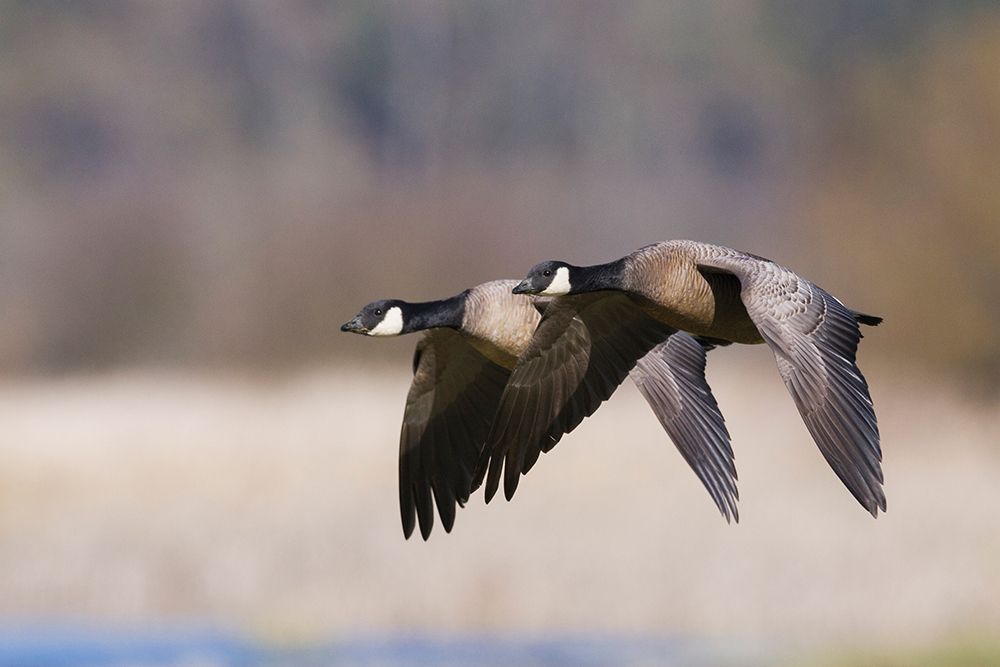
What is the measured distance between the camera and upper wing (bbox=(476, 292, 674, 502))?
910cm

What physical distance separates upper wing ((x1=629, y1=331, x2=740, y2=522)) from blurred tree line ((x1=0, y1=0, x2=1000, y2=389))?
11908 millimetres

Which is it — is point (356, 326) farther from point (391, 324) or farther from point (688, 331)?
point (688, 331)

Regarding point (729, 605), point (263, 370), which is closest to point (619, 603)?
point (729, 605)

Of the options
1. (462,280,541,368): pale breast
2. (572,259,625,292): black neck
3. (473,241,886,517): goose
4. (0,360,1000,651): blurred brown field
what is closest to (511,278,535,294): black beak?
(473,241,886,517): goose

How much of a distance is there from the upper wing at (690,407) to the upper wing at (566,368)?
456mm

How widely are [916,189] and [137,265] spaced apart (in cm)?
1070

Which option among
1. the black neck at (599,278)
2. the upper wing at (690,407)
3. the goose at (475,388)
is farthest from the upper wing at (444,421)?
the black neck at (599,278)

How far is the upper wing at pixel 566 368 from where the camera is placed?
910 centimetres

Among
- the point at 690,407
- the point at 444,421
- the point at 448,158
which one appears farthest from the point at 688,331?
the point at 448,158

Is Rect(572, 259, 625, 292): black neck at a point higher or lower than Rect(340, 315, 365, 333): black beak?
lower

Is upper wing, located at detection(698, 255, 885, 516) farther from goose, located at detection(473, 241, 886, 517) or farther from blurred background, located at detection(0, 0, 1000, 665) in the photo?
blurred background, located at detection(0, 0, 1000, 665)

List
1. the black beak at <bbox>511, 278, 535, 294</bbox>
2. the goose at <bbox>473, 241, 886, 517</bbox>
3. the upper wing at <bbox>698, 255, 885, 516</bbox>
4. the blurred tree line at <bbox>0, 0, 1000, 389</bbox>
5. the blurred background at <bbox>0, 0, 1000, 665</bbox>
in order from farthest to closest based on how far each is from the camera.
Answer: the blurred tree line at <bbox>0, 0, 1000, 389</bbox>, the blurred background at <bbox>0, 0, 1000, 665</bbox>, the black beak at <bbox>511, 278, 535, 294</bbox>, the goose at <bbox>473, 241, 886, 517</bbox>, the upper wing at <bbox>698, 255, 885, 516</bbox>

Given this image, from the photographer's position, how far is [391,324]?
9.67 metres

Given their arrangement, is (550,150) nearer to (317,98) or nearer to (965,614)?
(317,98)
